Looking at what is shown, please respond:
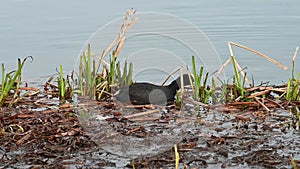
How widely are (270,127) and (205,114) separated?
0.64 meters

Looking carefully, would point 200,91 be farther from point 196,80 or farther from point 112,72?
point 112,72

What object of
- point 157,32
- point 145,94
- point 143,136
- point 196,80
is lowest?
point 143,136

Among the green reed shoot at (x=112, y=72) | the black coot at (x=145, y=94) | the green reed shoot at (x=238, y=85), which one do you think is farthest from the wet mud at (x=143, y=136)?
the green reed shoot at (x=112, y=72)

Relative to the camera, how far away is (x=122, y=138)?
4828 mm

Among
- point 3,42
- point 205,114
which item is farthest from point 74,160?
point 3,42

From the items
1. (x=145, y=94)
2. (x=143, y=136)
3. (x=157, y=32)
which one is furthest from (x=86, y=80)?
(x=157, y=32)

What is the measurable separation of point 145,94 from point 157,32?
3.23 meters

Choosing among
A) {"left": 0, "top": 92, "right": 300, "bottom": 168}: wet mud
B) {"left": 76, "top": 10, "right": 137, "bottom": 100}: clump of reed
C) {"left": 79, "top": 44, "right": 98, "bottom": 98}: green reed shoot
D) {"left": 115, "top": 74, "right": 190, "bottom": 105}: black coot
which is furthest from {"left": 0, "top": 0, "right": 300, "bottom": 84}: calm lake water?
{"left": 0, "top": 92, "right": 300, "bottom": 168}: wet mud

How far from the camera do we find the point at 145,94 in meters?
5.67

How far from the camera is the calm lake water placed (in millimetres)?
7305

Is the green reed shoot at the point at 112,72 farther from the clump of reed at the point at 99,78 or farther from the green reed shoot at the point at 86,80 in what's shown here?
the green reed shoot at the point at 86,80

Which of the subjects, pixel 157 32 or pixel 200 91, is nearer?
pixel 200 91

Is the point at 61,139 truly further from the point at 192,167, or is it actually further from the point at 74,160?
the point at 192,167

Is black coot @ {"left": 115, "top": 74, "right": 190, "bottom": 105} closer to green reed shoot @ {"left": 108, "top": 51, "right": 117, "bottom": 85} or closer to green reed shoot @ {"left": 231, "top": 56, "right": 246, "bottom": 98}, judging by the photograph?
green reed shoot @ {"left": 108, "top": 51, "right": 117, "bottom": 85}
